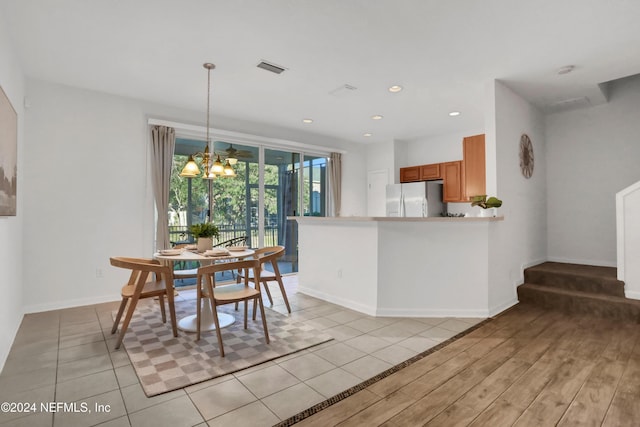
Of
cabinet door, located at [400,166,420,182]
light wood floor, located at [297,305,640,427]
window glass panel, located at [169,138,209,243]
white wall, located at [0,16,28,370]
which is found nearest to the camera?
light wood floor, located at [297,305,640,427]

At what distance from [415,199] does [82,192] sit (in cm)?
527

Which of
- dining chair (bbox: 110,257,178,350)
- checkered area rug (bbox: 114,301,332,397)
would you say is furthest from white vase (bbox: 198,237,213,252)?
checkered area rug (bbox: 114,301,332,397)

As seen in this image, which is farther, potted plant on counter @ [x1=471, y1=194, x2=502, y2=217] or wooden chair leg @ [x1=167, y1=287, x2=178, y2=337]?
potted plant on counter @ [x1=471, y1=194, x2=502, y2=217]

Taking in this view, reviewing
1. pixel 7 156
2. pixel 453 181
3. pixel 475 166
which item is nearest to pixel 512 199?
pixel 475 166

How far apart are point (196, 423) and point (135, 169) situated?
3.62 m

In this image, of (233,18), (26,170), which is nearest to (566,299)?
(233,18)

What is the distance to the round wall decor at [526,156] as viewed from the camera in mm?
4277

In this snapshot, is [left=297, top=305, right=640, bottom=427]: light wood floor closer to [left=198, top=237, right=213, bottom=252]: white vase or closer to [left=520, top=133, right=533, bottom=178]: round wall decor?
[left=198, top=237, right=213, bottom=252]: white vase

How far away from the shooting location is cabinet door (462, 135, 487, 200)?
4.42 m

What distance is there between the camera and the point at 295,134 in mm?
6043

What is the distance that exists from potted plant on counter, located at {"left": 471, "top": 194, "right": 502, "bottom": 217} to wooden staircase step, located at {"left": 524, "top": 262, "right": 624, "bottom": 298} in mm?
1345

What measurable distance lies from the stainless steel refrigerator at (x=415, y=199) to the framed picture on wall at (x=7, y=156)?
5.52 metres

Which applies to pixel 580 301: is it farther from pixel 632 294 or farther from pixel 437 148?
pixel 437 148

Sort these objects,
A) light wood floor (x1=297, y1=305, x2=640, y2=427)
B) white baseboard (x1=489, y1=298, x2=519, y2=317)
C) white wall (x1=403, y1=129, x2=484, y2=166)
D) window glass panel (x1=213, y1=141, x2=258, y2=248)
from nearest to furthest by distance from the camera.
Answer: light wood floor (x1=297, y1=305, x2=640, y2=427) → white baseboard (x1=489, y1=298, x2=519, y2=317) → window glass panel (x1=213, y1=141, x2=258, y2=248) → white wall (x1=403, y1=129, x2=484, y2=166)
